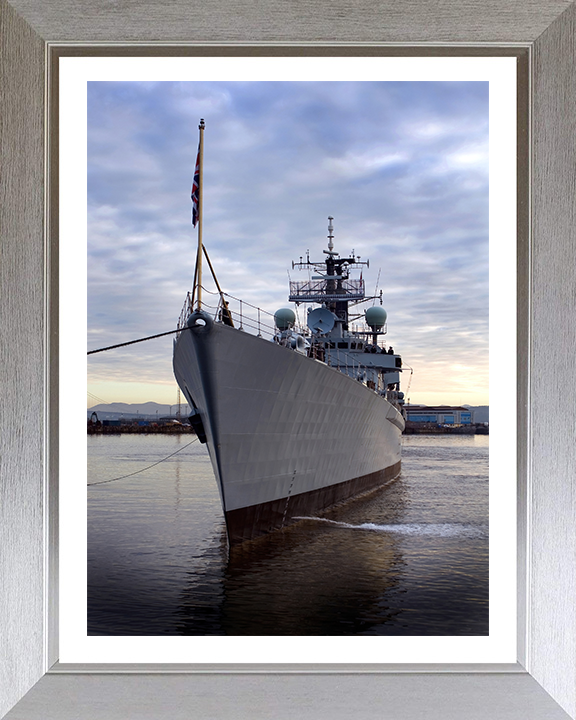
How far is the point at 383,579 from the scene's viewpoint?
5062 mm

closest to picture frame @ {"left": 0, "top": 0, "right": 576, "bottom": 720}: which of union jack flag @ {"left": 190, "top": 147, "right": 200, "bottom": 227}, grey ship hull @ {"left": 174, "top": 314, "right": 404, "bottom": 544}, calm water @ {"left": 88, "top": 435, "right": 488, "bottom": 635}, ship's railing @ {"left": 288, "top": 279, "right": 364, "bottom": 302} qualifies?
union jack flag @ {"left": 190, "top": 147, "right": 200, "bottom": 227}

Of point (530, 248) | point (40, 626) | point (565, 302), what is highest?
point (530, 248)

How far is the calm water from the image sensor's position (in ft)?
12.8

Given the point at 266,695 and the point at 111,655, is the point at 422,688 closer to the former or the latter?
the point at 266,695

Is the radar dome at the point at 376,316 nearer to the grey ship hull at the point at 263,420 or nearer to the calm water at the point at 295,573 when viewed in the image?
the calm water at the point at 295,573

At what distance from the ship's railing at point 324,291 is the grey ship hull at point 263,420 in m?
4.30

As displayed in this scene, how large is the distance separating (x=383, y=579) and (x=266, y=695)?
3.67 metres

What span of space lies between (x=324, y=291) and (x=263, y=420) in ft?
22.0

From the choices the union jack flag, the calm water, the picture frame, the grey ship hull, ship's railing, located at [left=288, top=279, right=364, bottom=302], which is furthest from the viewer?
ship's railing, located at [left=288, top=279, right=364, bottom=302]

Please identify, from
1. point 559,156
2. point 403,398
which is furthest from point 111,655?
point 403,398

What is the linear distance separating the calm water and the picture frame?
2094 mm

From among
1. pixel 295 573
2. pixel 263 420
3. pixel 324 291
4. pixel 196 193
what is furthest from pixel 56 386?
pixel 324 291

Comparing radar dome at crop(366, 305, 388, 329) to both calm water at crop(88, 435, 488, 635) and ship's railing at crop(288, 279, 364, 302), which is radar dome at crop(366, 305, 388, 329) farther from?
calm water at crop(88, 435, 488, 635)

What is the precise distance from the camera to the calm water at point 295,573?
391cm
